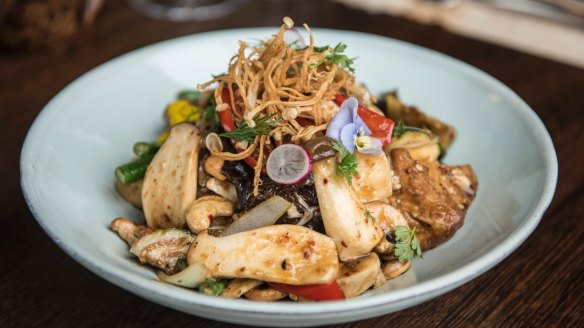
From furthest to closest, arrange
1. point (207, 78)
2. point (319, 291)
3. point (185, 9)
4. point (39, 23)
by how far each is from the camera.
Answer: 1. point (185, 9)
2. point (39, 23)
3. point (207, 78)
4. point (319, 291)

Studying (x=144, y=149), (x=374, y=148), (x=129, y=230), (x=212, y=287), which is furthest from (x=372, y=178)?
(x=144, y=149)

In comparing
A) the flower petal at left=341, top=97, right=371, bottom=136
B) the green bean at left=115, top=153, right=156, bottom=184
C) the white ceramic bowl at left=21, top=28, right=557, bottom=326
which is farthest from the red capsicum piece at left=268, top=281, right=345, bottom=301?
the green bean at left=115, top=153, right=156, bottom=184

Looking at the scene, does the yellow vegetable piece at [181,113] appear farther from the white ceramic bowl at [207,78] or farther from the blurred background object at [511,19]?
the blurred background object at [511,19]

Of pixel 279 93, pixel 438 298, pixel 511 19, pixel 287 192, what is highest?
pixel 279 93

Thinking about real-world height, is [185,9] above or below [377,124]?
below

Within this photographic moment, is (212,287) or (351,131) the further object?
(351,131)

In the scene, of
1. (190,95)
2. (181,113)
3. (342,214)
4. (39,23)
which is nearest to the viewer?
(342,214)

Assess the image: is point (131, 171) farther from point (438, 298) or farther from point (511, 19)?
point (511, 19)
